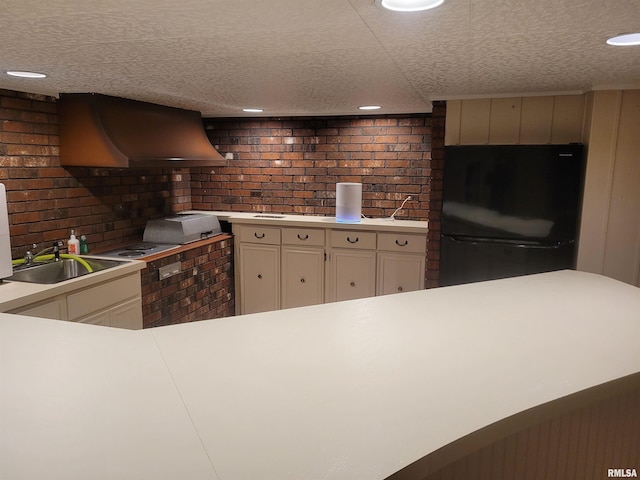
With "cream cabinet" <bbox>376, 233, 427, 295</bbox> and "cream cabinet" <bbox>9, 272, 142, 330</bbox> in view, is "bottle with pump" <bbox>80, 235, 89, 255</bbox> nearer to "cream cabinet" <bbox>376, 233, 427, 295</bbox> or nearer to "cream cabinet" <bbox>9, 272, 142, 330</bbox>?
"cream cabinet" <bbox>9, 272, 142, 330</bbox>

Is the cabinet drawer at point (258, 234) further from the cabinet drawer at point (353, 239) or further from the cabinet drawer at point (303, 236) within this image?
the cabinet drawer at point (353, 239)

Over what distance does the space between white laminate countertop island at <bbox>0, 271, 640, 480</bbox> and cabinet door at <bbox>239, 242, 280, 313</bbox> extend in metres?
2.63

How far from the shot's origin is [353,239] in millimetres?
4000

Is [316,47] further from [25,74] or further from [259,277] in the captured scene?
[259,277]

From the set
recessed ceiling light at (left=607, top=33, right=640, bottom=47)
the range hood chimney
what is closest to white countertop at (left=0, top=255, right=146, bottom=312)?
the range hood chimney

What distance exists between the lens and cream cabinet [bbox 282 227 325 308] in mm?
4141

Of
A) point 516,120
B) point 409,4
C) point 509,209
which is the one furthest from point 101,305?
point 516,120

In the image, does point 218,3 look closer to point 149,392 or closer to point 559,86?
point 149,392

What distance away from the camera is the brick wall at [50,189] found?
2930 millimetres

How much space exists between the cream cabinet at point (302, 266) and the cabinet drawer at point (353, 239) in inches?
4.8

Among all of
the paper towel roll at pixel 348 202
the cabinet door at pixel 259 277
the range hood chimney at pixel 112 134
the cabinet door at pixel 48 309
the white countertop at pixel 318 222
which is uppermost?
the range hood chimney at pixel 112 134

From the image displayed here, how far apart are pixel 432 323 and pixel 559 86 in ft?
6.32

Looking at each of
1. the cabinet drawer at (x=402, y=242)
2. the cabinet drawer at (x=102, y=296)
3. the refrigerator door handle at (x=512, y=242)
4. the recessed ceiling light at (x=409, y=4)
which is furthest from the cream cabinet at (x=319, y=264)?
the recessed ceiling light at (x=409, y=4)

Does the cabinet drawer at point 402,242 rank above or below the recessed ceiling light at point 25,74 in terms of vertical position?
below
